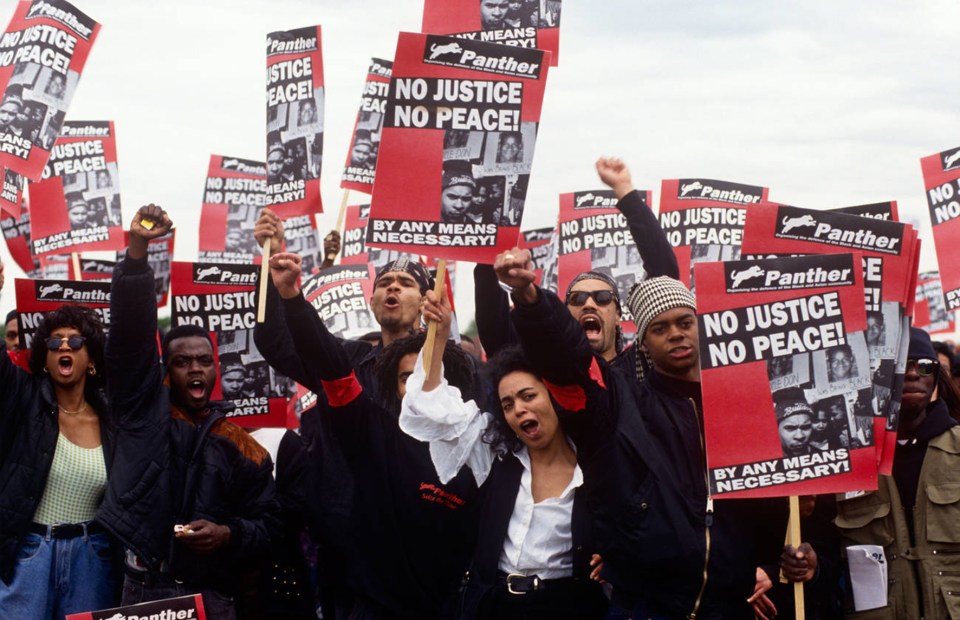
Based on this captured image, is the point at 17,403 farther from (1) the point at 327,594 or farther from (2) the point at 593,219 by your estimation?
(2) the point at 593,219

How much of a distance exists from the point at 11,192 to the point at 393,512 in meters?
3.49

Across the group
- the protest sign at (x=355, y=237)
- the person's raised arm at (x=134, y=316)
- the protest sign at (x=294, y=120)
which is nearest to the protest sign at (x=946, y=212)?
the protest sign at (x=294, y=120)

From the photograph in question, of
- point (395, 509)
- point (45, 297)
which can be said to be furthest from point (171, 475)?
point (45, 297)

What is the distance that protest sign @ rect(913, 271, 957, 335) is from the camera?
17875 millimetres

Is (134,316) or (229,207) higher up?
(229,207)

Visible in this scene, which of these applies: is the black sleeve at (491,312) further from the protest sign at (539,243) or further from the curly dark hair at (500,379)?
the protest sign at (539,243)

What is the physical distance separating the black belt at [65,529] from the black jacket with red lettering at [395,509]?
4.37 ft

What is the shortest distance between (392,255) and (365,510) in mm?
6514

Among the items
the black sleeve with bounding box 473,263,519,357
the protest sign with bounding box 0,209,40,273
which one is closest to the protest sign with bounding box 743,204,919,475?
the black sleeve with bounding box 473,263,519,357

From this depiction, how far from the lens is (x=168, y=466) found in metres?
6.29

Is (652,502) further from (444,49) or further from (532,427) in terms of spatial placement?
(444,49)

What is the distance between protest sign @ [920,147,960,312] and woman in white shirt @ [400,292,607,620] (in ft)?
13.9

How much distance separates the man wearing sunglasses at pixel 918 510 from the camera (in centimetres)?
600

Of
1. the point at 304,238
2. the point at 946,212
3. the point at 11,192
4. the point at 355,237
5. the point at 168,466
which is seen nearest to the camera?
the point at 168,466
